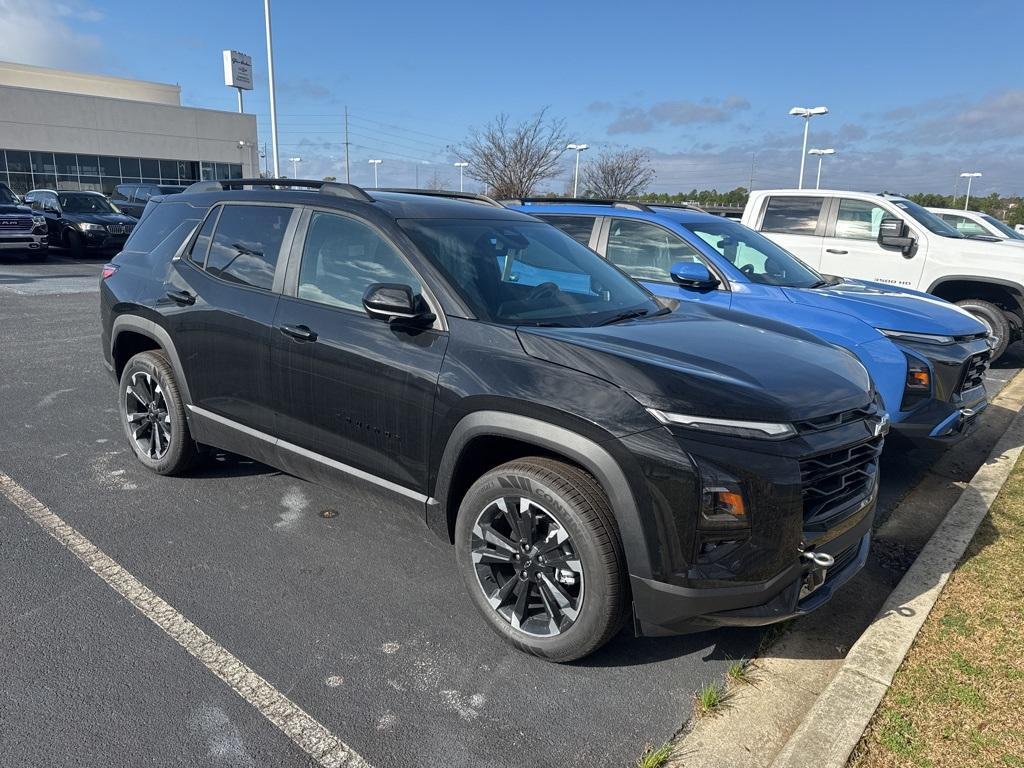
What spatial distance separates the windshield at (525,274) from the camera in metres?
3.32

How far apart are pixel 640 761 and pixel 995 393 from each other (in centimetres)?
714

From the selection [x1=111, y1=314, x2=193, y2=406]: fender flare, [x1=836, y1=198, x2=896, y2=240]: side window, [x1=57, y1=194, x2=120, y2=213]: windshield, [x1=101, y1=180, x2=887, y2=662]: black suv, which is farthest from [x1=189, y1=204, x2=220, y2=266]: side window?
[x1=57, y1=194, x2=120, y2=213]: windshield

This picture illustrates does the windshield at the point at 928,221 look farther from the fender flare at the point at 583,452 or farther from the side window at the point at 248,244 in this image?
the fender flare at the point at 583,452

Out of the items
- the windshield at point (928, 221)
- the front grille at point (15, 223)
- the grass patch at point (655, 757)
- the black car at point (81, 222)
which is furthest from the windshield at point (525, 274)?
the black car at point (81, 222)

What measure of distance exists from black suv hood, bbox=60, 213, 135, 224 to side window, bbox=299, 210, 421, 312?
1726 centimetres

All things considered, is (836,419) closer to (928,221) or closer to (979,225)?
A: (928,221)

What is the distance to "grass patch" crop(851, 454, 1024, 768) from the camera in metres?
2.46

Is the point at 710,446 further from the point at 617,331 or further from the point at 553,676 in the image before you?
the point at 553,676

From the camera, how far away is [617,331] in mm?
3230

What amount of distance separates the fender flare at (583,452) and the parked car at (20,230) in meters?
17.2

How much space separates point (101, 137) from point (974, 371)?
169 ft

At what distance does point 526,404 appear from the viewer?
9.16ft

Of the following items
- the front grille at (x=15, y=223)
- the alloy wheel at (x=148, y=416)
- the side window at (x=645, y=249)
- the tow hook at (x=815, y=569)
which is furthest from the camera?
the front grille at (x=15, y=223)

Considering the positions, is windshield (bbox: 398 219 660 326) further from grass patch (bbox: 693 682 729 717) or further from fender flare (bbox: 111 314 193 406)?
fender flare (bbox: 111 314 193 406)
